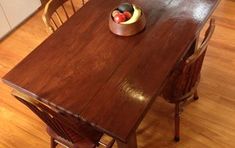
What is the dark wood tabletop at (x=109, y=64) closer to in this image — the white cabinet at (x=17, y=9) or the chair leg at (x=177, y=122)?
the chair leg at (x=177, y=122)

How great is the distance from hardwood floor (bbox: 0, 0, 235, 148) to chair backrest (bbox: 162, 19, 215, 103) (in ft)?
1.27

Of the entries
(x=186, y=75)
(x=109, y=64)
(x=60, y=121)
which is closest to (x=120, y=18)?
(x=109, y=64)

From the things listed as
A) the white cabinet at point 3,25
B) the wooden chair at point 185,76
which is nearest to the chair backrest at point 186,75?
the wooden chair at point 185,76

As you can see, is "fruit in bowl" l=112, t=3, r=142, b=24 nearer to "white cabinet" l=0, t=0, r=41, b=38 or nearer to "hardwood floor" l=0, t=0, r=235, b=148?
"hardwood floor" l=0, t=0, r=235, b=148

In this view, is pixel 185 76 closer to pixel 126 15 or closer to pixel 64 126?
pixel 126 15

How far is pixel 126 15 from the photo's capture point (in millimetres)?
1523

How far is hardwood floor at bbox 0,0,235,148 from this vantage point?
1968 mm

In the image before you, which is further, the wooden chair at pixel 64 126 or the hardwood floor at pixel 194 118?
the hardwood floor at pixel 194 118

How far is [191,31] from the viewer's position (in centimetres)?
155

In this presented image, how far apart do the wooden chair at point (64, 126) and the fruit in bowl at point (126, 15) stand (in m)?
0.58

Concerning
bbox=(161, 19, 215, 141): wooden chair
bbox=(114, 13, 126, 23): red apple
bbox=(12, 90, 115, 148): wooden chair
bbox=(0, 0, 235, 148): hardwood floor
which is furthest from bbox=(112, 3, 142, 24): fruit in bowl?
bbox=(0, 0, 235, 148): hardwood floor

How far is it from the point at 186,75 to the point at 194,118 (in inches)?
25.8

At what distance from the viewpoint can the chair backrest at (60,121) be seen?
4.07 feet

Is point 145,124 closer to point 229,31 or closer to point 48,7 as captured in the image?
point 48,7
